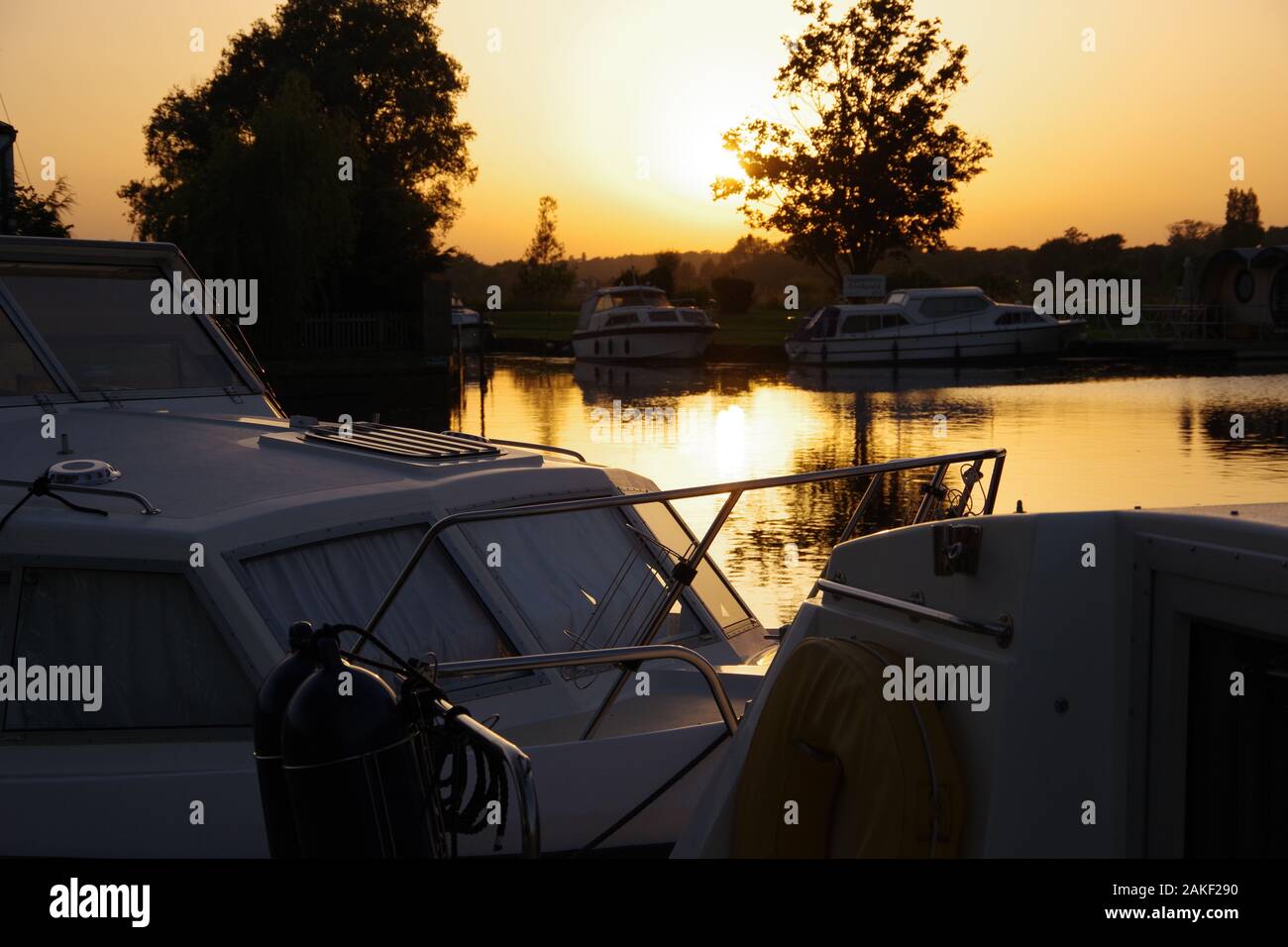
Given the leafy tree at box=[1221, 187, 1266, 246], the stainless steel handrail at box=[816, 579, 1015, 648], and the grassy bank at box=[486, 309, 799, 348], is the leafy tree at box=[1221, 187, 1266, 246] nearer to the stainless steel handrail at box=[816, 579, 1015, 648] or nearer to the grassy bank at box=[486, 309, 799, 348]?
the grassy bank at box=[486, 309, 799, 348]

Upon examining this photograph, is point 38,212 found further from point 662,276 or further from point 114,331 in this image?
point 662,276

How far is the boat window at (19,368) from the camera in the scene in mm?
7418

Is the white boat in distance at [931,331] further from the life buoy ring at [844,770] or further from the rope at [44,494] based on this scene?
the life buoy ring at [844,770]

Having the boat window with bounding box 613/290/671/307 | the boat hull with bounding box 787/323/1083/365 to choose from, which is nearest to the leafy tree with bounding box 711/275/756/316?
the boat window with bounding box 613/290/671/307

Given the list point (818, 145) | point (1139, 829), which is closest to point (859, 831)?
point (1139, 829)

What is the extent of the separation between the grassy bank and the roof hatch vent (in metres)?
48.0

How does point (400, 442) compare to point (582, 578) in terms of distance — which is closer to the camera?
point (582, 578)

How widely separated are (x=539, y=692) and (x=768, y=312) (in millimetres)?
87972

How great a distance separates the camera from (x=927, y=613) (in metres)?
3.45

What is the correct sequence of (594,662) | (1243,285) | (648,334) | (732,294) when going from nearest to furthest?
(594,662) < (648,334) < (1243,285) < (732,294)

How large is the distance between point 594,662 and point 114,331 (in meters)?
4.51

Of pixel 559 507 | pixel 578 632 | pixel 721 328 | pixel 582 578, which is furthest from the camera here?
pixel 721 328

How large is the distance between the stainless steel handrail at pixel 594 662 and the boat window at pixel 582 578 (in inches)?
25.6

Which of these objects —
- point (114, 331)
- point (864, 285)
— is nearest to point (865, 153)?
point (864, 285)
